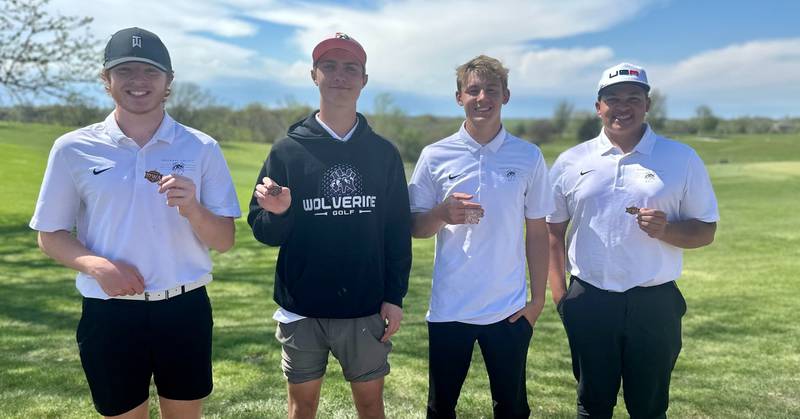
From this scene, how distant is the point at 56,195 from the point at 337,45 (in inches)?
60.0

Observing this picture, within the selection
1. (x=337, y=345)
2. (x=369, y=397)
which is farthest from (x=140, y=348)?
(x=369, y=397)

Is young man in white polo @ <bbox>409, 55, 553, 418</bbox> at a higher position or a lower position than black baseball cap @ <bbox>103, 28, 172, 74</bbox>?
lower

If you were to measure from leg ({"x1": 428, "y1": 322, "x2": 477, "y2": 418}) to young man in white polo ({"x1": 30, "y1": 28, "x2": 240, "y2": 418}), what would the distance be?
1.26 meters

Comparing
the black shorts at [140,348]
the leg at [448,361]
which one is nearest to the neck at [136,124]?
the black shorts at [140,348]

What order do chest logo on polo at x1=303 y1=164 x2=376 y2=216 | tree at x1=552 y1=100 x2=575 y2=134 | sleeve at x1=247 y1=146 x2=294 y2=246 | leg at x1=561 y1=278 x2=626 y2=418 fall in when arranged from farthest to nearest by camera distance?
1. tree at x1=552 y1=100 x2=575 y2=134
2. leg at x1=561 y1=278 x2=626 y2=418
3. chest logo on polo at x1=303 y1=164 x2=376 y2=216
4. sleeve at x1=247 y1=146 x2=294 y2=246

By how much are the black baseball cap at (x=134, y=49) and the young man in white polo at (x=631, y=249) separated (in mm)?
2400

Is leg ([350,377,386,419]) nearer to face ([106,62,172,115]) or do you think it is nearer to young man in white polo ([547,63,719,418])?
young man in white polo ([547,63,719,418])

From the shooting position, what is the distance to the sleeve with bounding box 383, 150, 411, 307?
2.92 metres

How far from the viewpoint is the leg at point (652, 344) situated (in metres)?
3.06

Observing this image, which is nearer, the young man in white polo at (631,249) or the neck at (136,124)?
the neck at (136,124)

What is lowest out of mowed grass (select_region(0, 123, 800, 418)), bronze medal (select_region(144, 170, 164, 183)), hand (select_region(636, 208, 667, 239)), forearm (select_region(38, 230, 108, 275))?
mowed grass (select_region(0, 123, 800, 418))

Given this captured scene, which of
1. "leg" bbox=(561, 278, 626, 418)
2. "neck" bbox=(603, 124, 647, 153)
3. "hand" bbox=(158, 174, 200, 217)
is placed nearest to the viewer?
"hand" bbox=(158, 174, 200, 217)

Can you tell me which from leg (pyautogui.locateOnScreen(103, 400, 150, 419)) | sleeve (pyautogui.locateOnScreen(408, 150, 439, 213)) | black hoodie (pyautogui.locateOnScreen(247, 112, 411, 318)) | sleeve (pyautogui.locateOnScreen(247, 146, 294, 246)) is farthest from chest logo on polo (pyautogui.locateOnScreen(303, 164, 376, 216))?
leg (pyautogui.locateOnScreen(103, 400, 150, 419))

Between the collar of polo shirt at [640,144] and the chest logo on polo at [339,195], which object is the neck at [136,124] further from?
Answer: the collar of polo shirt at [640,144]
